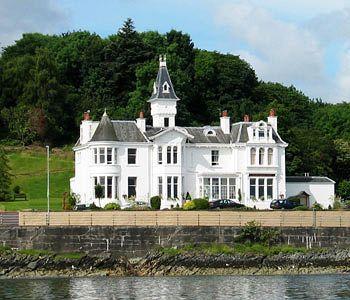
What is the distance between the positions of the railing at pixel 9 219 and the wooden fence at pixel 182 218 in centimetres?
59

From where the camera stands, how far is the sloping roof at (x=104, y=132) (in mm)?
88938

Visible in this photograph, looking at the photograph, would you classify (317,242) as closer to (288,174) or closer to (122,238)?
(122,238)

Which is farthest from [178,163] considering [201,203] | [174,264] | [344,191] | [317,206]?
[174,264]

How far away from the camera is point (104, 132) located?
8925 cm

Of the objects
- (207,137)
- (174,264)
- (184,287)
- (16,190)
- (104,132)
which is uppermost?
(104,132)

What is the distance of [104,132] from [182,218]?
18.8 meters

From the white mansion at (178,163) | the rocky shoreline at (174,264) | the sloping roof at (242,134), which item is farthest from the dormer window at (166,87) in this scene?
the rocky shoreline at (174,264)

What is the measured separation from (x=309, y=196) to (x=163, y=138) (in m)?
13.1

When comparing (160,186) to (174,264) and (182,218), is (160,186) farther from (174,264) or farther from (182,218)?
(174,264)

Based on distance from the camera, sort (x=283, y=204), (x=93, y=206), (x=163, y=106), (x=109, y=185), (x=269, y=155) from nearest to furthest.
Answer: (x=93, y=206)
(x=283, y=204)
(x=109, y=185)
(x=269, y=155)
(x=163, y=106)

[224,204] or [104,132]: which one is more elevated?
[104,132]

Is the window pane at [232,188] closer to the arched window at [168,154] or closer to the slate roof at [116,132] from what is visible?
the arched window at [168,154]

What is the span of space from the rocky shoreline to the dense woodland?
36.0m

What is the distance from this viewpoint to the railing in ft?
233
